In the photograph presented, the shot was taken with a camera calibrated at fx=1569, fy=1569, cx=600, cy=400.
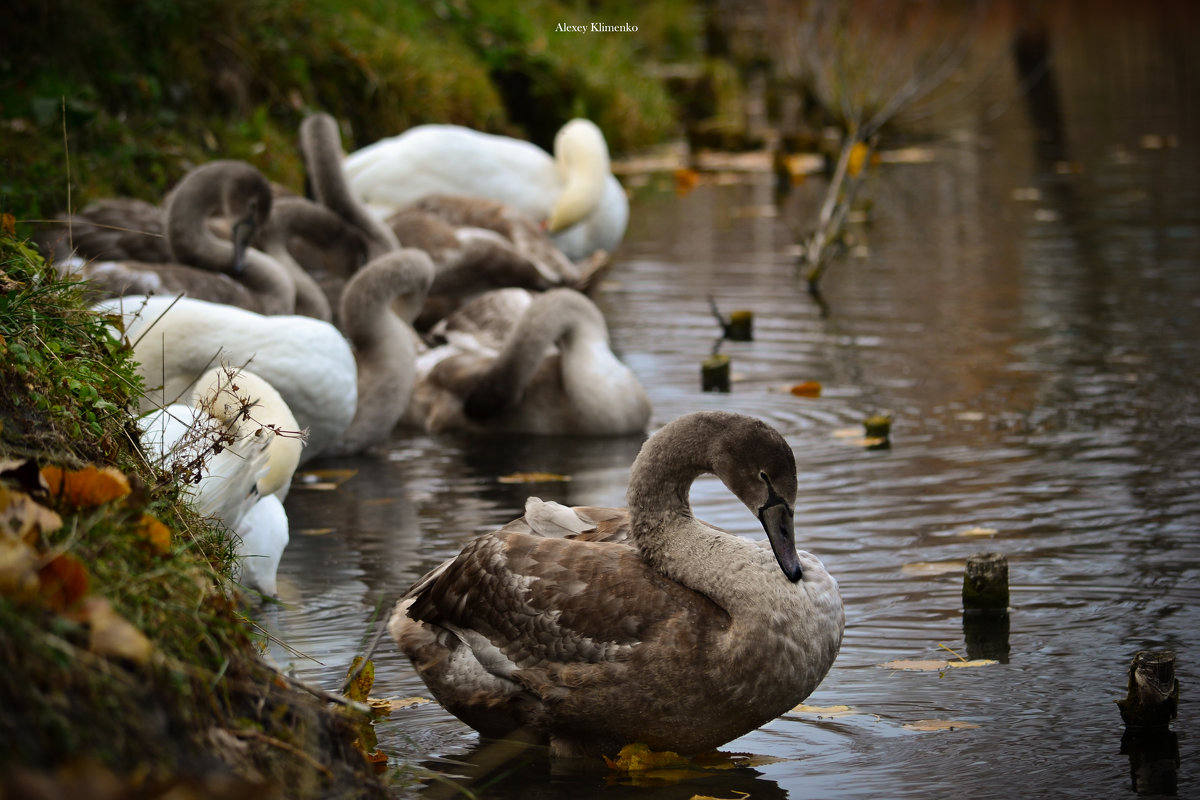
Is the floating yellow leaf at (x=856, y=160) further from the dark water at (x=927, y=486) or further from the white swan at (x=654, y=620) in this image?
the white swan at (x=654, y=620)

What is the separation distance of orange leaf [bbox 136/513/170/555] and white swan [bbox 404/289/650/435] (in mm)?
5065

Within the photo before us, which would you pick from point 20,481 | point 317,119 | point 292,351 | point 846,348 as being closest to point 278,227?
point 317,119

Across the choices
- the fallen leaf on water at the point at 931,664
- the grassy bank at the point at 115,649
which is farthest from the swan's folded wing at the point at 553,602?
the fallen leaf on water at the point at 931,664

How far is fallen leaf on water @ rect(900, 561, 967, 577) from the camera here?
5.81m

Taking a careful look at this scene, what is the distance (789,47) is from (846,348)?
12466 millimetres

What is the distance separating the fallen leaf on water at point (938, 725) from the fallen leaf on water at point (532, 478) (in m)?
Answer: 3.32

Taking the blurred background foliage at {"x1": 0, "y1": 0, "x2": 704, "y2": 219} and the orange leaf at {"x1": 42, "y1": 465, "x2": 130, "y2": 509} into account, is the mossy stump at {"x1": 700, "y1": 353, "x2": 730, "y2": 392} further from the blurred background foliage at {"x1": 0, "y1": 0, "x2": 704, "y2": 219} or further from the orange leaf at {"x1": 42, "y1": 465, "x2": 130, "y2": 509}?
the orange leaf at {"x1": 42, "y1": 465, "x2": 130, "y2": 509}

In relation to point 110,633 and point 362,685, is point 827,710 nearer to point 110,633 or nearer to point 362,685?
point 362,685

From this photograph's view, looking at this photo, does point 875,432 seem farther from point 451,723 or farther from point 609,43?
point 609,43

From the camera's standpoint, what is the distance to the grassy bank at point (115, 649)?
2.55 metres

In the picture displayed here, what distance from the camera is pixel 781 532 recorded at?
4.18 meters

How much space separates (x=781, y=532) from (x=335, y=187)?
21.9 feet

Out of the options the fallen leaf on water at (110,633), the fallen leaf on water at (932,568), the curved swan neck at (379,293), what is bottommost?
the fallen leaf on water at (932,568)

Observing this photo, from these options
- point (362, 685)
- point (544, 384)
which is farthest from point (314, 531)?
point (362, 685)
